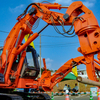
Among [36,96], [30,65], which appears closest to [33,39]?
[30,65]

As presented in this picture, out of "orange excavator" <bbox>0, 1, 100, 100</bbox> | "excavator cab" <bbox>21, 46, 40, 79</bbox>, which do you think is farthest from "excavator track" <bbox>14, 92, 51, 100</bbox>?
"excavator cab" <bbox>21, 46, 40, 79</bbox>

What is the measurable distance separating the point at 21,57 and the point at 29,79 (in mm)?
1165

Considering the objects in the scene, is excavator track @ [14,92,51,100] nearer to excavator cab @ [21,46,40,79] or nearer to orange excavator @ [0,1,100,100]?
orange excavator @ [0,1,100,100]

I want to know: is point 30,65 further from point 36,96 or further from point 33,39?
point 36,96

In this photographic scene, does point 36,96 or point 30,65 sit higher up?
point 30,65

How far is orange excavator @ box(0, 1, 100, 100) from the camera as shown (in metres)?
5.33

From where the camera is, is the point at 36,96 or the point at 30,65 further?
the point at 36,96

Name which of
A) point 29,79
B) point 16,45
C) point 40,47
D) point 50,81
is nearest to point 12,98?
point 29,79

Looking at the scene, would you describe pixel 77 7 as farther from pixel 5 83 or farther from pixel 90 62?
pixel 5 83

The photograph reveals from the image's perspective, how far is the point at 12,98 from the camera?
593cm

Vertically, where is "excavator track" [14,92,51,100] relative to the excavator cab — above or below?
below

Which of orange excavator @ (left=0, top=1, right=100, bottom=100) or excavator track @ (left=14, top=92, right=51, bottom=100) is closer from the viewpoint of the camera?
orange excavator @ (left=0, top=1, right=100, bottom=100)

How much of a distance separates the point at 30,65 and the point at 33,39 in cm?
136

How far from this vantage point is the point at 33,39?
7.19m
